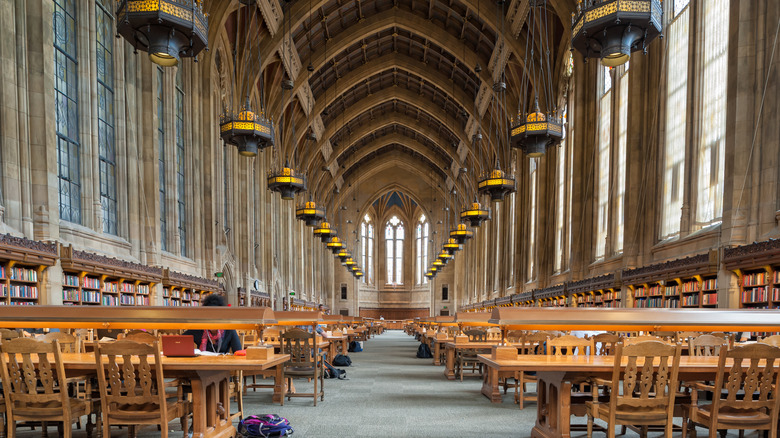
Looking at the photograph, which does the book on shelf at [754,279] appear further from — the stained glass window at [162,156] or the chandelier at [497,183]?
the stained glass window at [162,156]

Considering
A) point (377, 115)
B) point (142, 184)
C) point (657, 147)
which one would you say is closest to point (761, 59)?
point (657, 147)

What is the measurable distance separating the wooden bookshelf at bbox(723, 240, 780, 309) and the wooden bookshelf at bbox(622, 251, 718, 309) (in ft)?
1.59

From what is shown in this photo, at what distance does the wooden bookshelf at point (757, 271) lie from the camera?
793 cm

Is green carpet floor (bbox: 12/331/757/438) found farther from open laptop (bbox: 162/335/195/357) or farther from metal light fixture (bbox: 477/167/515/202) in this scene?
metal light fixture (bbox: 477/167/515/202)

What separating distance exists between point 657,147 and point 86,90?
12033mm

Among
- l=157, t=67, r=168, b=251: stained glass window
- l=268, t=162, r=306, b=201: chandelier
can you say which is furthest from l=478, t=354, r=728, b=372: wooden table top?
l=157, t=67, r=168, b=251: stained glass window

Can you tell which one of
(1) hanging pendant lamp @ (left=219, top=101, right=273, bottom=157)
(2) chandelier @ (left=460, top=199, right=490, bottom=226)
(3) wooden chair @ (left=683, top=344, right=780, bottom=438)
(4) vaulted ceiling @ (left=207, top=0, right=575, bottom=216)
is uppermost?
(4) vaulted ceiling @ (left=207, top=0, right=575, bottom=216)

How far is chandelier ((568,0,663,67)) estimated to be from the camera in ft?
21.9

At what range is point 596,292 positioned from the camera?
15742mm

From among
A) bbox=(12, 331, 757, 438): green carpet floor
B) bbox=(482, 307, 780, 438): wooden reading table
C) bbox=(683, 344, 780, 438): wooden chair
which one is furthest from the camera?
bbox=(12, 331, 757, 438): green carpet floor

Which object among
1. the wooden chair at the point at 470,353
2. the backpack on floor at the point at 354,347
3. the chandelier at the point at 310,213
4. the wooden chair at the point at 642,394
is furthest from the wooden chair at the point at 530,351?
the chandelier at the point at 310,213

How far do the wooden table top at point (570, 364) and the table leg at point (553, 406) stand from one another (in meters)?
0.13

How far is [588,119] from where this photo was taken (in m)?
17.8

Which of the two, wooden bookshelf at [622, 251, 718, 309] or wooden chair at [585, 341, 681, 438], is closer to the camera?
wooden chair at [585, 341, 681, 438]
